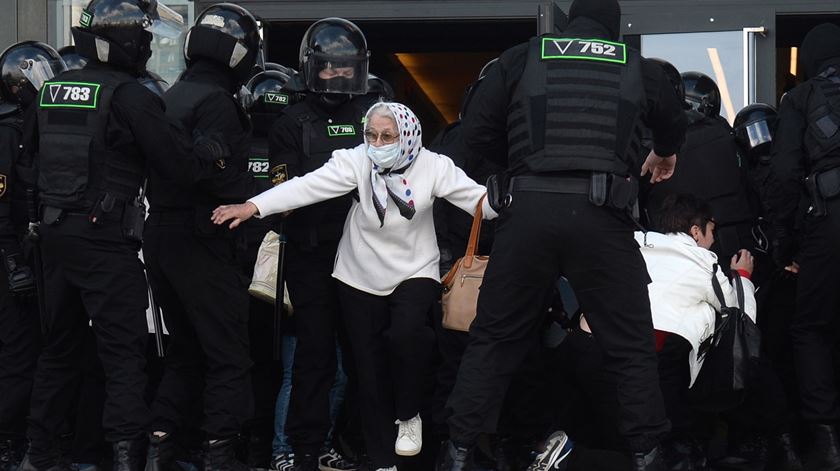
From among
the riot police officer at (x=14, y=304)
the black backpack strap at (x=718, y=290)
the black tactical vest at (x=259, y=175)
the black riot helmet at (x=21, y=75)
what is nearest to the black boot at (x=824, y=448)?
the black backpack strap at (x=718, y=290)

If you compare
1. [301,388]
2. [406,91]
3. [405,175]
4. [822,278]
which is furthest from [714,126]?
[406,91]

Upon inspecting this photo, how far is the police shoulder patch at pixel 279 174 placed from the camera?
6.07 metres

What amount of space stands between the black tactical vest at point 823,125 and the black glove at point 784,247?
0.39m

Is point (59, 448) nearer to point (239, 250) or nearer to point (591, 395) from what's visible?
point (239, 250)

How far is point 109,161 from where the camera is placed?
5.44 metres

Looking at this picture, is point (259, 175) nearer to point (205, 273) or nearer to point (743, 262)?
point (205, 273)

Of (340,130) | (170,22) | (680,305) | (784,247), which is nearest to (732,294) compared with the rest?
(680,305)

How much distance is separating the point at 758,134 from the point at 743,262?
1.04m

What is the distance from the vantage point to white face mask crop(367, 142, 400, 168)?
5.61 meters

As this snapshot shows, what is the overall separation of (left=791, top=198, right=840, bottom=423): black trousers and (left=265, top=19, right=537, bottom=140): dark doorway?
4568mm

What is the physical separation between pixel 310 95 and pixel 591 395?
2.02m

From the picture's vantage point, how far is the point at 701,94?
7316 mm

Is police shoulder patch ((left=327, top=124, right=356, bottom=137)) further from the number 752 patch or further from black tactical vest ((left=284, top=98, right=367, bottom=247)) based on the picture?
the number 752 patch

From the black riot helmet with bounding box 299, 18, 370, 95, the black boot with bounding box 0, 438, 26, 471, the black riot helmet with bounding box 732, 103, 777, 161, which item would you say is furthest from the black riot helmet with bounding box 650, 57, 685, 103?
the black boot with bounding box 0, 438, 26, 471
